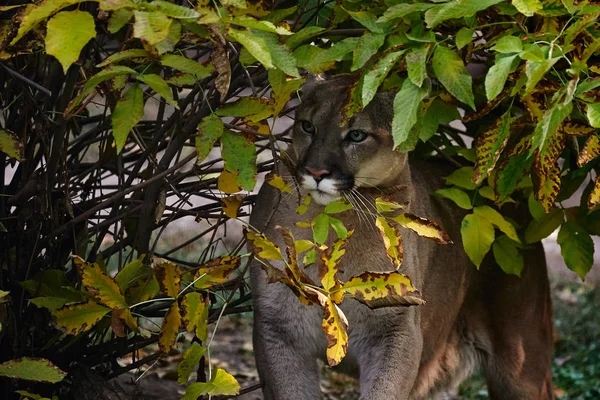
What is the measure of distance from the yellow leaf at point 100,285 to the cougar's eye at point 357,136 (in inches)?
40.3

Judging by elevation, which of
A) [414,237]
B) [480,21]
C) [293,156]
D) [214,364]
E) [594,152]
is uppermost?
[480,21]

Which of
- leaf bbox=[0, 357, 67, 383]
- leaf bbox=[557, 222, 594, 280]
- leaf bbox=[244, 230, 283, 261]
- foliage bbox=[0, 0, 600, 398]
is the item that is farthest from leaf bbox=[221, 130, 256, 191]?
leaf bbox=[557, 222, 594, 280]

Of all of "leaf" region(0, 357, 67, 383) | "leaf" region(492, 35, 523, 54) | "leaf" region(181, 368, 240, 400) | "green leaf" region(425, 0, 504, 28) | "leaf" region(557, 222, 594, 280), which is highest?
"green leaf" region(425, 0, 504, 28)

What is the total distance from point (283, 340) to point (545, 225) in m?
1.02

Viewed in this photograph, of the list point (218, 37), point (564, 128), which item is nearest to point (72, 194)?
point (218, 37)

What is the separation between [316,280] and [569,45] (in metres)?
1.35

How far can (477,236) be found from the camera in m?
3.49

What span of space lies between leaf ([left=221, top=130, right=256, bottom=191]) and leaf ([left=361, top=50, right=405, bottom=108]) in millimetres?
335

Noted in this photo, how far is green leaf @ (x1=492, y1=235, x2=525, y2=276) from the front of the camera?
12.3ft

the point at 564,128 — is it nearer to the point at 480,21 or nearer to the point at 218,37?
the point at 480,21

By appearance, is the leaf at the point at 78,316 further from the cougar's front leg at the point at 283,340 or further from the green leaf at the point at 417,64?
the green leaf at the point at 417,64

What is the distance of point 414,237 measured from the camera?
11.9 feet

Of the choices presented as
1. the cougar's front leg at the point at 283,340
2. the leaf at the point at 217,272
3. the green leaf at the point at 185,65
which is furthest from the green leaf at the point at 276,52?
the cougar's front leg at the point at 283,340

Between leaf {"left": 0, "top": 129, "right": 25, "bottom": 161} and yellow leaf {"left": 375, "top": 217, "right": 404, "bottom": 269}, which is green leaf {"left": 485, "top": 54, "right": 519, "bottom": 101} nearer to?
yellow leaf {"left": 375, "top": 217, "right": 404, "bottom": 269}
